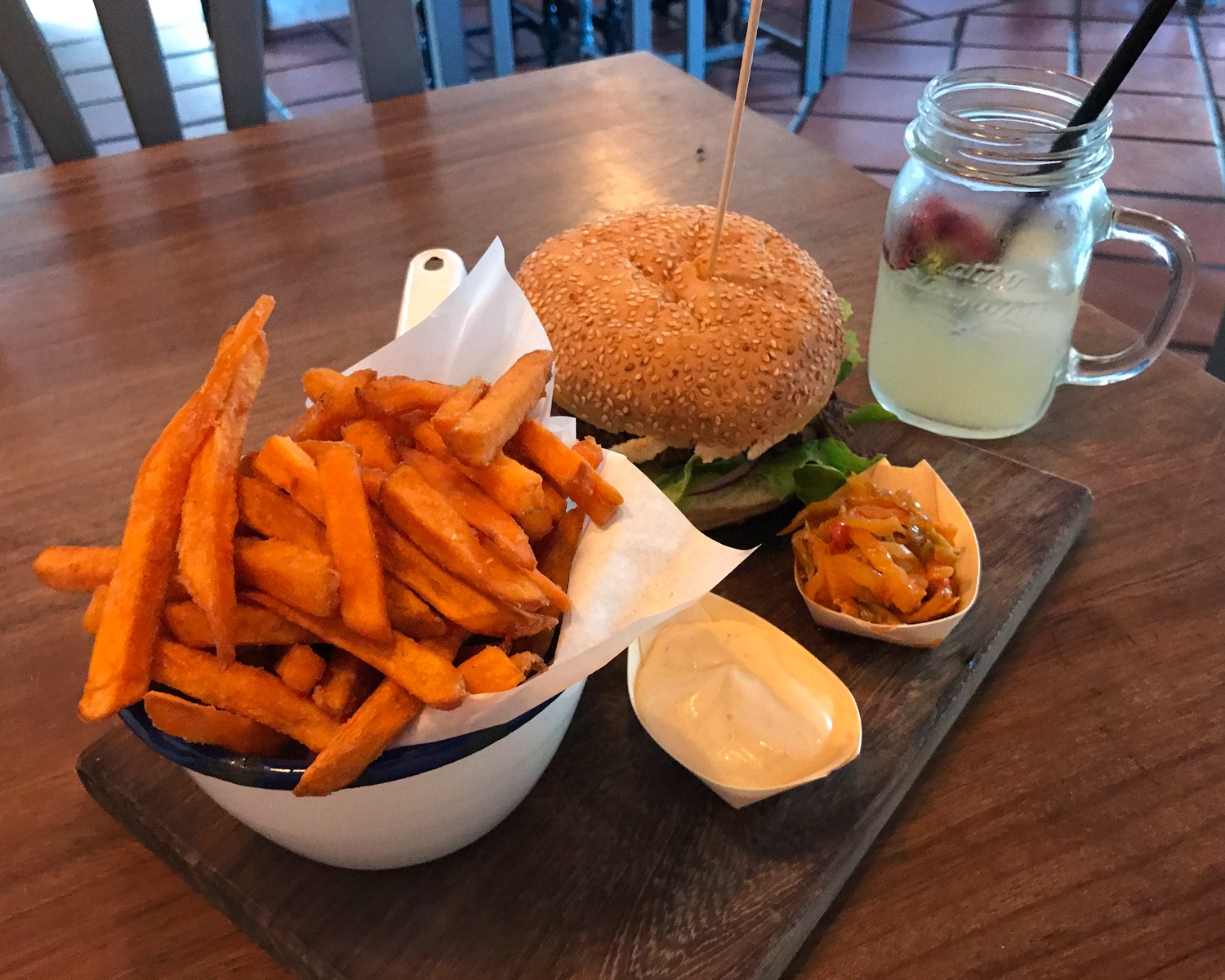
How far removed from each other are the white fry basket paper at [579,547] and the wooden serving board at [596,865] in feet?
0.79

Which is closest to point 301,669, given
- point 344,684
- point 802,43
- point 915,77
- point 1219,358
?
point 344,684

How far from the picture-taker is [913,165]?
134cm

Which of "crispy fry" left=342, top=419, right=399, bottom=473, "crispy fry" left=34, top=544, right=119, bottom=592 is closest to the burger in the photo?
"crispy fry" left=342, top=419, right=399, bottom=473

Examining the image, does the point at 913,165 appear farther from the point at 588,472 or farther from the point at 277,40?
the point at 277,40

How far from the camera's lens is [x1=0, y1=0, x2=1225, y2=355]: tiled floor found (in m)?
3.39

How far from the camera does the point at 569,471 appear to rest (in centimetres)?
81

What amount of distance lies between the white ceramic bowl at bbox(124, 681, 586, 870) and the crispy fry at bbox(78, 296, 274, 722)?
0.23ft

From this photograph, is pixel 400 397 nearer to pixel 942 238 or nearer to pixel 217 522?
pixel 217 522

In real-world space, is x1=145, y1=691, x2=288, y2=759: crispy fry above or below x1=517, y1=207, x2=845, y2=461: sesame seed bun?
above

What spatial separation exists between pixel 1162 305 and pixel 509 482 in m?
1.10

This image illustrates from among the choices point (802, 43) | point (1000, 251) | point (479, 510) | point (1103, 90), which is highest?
point (1103, 90)

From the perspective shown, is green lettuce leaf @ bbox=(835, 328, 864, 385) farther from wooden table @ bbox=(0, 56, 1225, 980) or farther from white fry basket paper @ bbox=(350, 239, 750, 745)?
white fry basket paper @ bbox=(350, 239, 750, 745)

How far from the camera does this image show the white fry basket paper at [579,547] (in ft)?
2.34

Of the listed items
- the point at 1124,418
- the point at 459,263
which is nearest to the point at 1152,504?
the point at 1124,418
